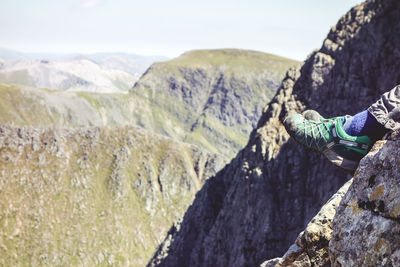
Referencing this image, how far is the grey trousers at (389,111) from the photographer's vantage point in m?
7.39

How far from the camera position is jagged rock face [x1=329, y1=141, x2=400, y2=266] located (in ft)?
19.6

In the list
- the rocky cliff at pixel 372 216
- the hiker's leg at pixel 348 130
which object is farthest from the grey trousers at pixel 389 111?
the rocky cliff at pixel 372 216

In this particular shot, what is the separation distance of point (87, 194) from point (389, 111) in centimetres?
12836

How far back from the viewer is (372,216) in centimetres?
659

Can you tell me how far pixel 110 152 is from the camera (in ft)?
449

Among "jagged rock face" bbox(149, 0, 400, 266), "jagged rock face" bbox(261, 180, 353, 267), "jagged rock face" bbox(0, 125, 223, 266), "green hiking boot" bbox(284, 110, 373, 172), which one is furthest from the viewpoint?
"jagged rock face" bbox(0, 125, 223, 266)

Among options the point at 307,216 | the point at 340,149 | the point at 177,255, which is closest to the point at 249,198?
the point at 307,216

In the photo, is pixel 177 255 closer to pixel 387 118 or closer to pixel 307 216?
pixel 307 216

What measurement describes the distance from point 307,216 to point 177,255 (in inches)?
1671

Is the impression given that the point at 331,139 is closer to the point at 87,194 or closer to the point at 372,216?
the point at 372,216

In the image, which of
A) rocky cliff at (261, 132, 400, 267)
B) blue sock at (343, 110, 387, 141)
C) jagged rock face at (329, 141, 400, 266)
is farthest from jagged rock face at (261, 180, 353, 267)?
blue sock at (343, 110, 387, 141)

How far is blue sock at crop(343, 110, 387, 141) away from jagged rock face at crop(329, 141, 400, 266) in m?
0.88

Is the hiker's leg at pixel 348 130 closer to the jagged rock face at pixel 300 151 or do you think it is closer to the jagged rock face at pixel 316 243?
the jagged rock face at pixel 316 243

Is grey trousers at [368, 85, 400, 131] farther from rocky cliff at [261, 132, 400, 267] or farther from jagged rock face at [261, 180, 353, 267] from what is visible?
jagged rock face at [261, 180, 353, 267]
